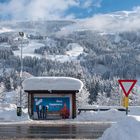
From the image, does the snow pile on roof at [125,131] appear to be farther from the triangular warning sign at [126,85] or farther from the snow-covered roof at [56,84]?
the snow-covered roof at [56,84]

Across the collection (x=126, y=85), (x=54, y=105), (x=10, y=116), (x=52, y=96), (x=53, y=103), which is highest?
(x=126, y=85)

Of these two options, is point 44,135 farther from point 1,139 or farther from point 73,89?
point 73,89

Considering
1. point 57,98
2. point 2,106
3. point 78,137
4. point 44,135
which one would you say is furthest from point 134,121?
point 2,106

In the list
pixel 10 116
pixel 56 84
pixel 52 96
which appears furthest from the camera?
pixel 52 96

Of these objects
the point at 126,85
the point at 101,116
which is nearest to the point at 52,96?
the point at 101,116

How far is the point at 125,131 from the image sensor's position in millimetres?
14219

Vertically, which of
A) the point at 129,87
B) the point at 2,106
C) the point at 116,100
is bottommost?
the point at 116,100

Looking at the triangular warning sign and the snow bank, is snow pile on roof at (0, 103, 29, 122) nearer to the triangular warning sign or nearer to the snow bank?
the snow bank

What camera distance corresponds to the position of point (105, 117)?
32.9 metres

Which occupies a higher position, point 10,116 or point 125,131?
point 125,131

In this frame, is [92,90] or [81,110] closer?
[81,110]

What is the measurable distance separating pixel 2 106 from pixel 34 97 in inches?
276

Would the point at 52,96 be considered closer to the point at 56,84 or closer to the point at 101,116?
the point at 56,84

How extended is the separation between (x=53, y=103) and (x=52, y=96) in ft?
1.90
